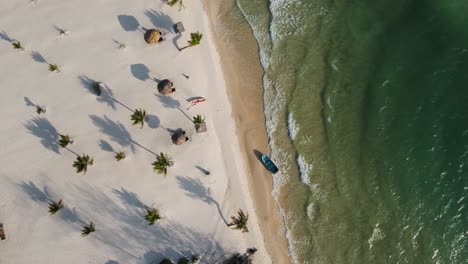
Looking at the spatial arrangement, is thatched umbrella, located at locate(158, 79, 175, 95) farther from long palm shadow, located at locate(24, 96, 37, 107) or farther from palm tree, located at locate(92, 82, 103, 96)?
long palm shadow, located at locate(24, 96, 37, 107)

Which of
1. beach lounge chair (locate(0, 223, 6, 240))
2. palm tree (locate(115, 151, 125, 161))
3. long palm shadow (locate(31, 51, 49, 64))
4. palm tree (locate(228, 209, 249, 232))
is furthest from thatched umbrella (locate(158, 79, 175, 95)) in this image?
beach lounge chair (locate(0, 223, 6, 240))

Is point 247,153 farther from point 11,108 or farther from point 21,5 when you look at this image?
point 21,5

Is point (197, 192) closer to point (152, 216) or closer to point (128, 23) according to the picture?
point (152, 216)

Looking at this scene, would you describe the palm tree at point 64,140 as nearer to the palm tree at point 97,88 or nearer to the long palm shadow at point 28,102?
the long palm shadow at point 28,102

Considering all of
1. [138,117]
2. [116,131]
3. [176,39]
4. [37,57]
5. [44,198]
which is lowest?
[44,198]

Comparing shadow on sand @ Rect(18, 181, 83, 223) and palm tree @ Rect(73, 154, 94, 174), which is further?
shadow on sand @ Rect(18, 181, 83, 223)

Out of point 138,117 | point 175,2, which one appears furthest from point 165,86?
point 175,2

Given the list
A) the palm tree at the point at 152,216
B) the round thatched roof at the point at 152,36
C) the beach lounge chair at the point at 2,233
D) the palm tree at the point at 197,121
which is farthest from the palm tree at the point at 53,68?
the palm tree at the point at 152,216
